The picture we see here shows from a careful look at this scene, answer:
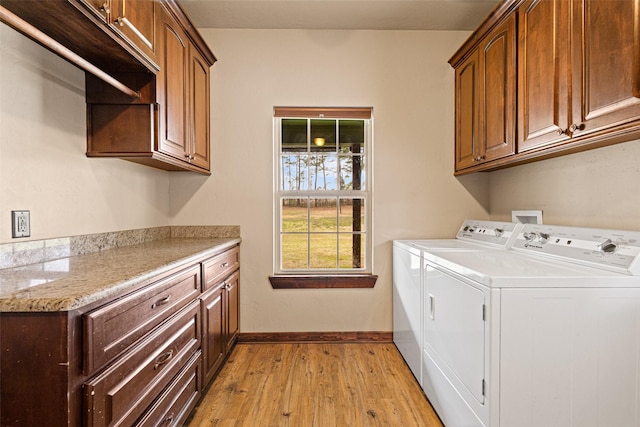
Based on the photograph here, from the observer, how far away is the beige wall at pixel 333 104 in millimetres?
2762

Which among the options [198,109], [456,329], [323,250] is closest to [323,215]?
[323,250]

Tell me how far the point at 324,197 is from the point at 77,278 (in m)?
2.04

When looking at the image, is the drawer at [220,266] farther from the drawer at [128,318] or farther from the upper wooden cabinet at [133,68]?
the upper wooden cabinet at [133,68]

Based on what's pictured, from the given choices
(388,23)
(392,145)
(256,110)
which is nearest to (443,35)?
(388,23)

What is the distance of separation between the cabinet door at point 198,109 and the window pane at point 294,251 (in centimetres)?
95

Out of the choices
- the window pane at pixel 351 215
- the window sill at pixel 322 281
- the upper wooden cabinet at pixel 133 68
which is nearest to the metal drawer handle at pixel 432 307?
the window sill at pixel 322 281

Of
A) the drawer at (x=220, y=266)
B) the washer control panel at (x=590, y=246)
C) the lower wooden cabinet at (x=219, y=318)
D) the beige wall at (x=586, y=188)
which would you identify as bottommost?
the lower wooden cabinet at (x=219, y=318)

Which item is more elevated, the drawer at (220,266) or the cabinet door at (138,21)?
the cabinet door at (138,21)

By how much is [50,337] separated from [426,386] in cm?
192

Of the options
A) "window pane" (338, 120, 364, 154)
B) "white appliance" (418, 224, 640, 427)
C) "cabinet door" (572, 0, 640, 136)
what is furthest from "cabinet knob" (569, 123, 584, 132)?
"window pane" (338, 120, 364, 154)

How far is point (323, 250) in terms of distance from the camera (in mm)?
2924

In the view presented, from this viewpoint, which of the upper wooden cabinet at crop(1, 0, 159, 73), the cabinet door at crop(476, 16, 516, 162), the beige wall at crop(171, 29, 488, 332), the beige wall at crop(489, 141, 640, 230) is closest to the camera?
the upper wooden cabinet at crop(1, 0, 159, 73)

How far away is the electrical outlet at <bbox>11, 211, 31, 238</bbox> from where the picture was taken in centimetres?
134

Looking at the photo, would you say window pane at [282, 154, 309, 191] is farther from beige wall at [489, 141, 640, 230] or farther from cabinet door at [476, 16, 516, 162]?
beige wall at [489, 141, 640, 230]
